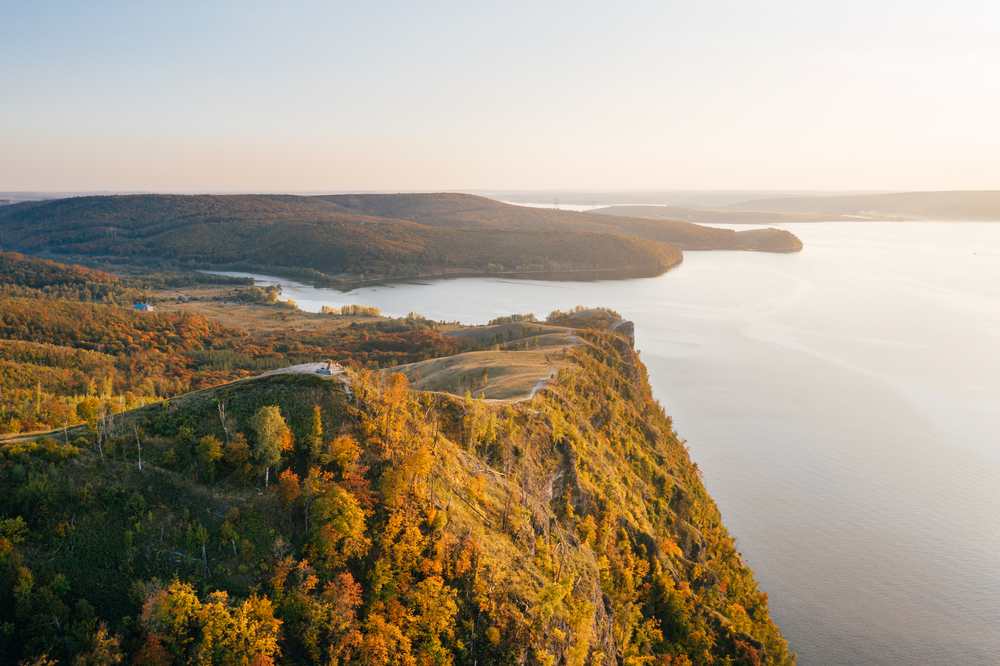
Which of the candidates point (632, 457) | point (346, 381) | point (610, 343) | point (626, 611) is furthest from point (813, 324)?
point (346, 381)

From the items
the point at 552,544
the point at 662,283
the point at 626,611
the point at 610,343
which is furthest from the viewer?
the point at 662,283

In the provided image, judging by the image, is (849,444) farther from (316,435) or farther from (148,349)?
(148,349)

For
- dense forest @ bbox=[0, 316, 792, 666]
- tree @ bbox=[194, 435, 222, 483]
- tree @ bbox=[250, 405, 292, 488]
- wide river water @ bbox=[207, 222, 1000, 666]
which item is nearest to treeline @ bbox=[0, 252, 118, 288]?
wide river water @ bbox=[207, 222, 1000, 666]

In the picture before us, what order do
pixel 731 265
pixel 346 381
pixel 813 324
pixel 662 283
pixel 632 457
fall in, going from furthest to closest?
pixel 731 265
pixel 662 283
pixel 813 324
pixel 632 457
pixel 346 381

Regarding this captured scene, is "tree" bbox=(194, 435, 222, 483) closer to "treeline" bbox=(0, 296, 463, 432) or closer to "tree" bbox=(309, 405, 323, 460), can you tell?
"tree" bbox=(309, 405, 323, 460)

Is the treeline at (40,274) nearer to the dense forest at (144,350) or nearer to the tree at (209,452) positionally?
the dense forest at (144,350)

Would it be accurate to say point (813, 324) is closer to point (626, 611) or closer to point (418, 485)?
point (626, 611)

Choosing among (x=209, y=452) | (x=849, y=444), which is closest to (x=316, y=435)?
(x=209, y=452)

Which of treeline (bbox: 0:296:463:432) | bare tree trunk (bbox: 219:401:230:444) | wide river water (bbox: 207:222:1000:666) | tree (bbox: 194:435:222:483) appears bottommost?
wide river water (bbox: 207:222:1000:666)
